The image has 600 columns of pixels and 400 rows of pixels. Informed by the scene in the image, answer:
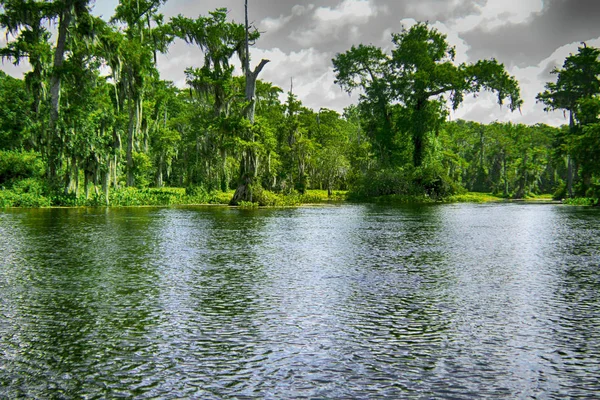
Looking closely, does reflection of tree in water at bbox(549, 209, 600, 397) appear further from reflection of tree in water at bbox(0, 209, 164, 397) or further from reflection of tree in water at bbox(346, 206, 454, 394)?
reflection of tree in water at bbox(0, 209, 164, 397)

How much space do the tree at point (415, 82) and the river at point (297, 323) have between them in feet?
144

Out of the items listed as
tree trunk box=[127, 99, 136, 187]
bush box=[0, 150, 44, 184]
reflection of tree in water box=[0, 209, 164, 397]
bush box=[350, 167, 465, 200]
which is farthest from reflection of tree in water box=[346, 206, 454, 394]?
bush box=[350, 167, 465, 200]

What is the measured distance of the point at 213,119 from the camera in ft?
151

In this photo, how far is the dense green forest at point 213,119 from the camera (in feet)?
119

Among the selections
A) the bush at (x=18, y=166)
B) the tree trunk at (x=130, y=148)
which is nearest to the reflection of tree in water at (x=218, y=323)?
the bush at (x=18, y=166)

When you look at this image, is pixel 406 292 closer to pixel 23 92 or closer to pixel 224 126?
pixel 224 126

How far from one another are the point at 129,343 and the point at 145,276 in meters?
4.68

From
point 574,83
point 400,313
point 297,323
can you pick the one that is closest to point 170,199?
point 400,313

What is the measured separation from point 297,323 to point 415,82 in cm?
5394

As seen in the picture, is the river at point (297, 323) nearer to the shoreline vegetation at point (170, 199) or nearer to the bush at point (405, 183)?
the shoreline vegetation at point (170, 199)

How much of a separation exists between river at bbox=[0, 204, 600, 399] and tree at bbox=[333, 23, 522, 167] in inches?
1732

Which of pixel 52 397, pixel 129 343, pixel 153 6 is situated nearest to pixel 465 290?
pixel 129 343

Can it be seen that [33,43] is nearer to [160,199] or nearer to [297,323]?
[160,199]

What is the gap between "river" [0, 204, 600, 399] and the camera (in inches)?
200
